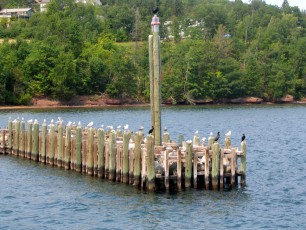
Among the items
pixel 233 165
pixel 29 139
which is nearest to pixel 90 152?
pixel 233 165

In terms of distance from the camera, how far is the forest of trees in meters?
110

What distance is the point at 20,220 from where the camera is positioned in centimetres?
2602

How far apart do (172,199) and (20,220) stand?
612 cm

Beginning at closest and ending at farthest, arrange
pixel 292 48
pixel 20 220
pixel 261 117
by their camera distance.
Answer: pixel 20 220
pixel 261 117
pixel 292 48

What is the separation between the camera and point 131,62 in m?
123

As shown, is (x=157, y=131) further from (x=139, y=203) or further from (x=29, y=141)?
(x=29, y=141)

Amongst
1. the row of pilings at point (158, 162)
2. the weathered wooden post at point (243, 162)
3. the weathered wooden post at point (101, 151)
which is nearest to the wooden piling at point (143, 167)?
the row of pilings at point (158, 162)

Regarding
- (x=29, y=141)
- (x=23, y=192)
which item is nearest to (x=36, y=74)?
(x=29, y=141)

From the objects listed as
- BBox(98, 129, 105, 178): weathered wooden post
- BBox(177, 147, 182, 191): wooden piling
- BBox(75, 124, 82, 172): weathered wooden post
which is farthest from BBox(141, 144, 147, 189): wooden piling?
BBox(75, 124, 82, 172): weathered wooden post

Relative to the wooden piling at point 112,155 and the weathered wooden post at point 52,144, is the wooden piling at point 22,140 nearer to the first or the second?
the weathered wooden post at point 52,144

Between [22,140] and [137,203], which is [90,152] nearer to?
[137,203]

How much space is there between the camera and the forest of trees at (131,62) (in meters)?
110

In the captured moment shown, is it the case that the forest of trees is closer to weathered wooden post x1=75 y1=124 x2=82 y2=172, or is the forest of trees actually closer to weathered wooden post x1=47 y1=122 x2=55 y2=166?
weathered wooden post x1=47 y1=122 x2=55 y2=166

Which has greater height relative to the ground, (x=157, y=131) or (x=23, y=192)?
(x=157, y=131)
